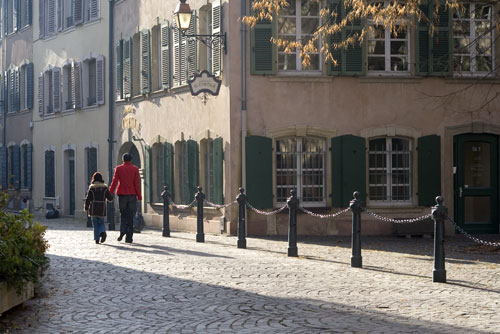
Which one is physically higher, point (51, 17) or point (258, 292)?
point (51, 17)

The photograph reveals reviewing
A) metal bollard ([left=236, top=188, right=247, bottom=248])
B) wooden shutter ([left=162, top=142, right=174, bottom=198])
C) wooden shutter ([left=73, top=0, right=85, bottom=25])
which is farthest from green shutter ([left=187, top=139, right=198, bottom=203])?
wooden shutter ([left=73, top=0, right=85, bottom=25])

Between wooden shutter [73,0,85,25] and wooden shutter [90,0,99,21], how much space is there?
95cm

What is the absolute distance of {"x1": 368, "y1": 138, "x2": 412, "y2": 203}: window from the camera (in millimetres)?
21406

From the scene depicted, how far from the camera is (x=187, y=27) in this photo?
20688mm

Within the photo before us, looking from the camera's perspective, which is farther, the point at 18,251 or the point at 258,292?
the point at 258,292

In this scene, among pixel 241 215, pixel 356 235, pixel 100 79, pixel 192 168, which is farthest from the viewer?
pixel 100 79

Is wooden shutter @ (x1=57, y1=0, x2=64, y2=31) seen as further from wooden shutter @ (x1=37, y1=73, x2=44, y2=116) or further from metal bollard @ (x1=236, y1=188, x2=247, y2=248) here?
metal bollard @ (x1=236, y1=188, x2=247, y2=248)

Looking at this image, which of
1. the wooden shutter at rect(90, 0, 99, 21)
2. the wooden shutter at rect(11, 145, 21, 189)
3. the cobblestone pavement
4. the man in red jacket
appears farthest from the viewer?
the wooden shutter at rect(11, 145, 21, 189)

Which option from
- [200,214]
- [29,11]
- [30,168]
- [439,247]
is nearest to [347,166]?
[200,214]

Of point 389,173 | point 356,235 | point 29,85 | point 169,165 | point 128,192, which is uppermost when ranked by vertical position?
point 29,85

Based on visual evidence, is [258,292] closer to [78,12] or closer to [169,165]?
[169,165]

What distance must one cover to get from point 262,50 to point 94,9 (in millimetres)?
11313

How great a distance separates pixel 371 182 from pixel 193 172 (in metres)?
4.49

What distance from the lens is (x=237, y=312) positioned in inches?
374
